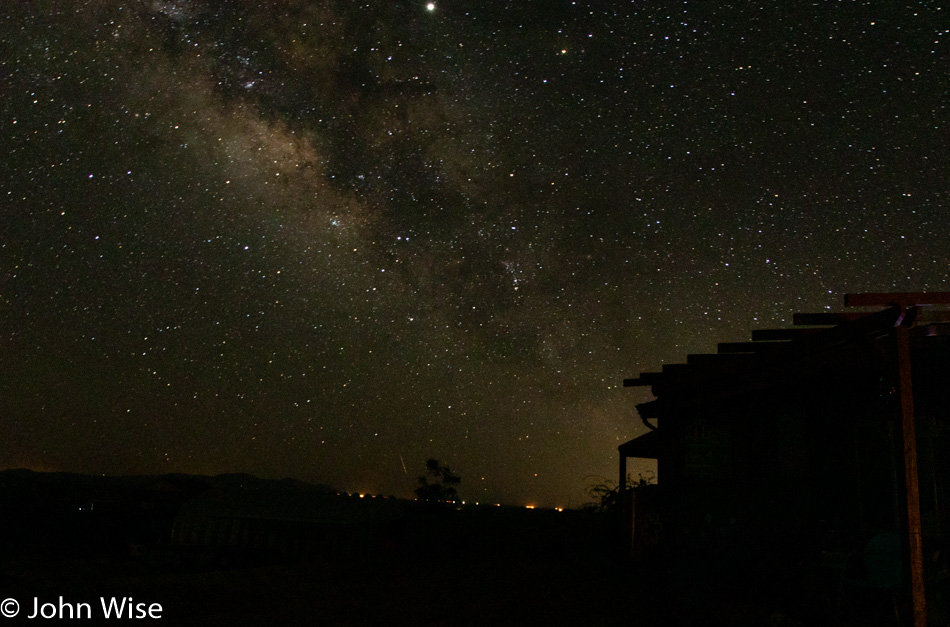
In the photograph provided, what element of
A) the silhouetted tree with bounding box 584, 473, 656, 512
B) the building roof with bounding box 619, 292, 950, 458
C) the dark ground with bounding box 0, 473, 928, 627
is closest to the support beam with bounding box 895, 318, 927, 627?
the building roof with bounding box 619, 292, 950, 458

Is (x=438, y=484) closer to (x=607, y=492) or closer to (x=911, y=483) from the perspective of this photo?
(x=607, y=492)

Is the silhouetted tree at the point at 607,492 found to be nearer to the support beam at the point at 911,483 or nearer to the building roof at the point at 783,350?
the building roof at the point at 783,350

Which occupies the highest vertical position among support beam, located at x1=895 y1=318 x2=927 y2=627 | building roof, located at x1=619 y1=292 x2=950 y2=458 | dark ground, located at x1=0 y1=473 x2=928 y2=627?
building roof, located at x1=619 y1=292 x2=950 y2=458

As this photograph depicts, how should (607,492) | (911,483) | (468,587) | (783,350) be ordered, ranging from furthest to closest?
(607,492) → (468,587) → (783,350) → (911,483)

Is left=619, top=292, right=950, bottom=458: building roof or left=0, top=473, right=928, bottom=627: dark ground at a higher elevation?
left=619, top=292, right=950, bottom=458: building roof

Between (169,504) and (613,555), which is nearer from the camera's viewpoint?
(613,555)

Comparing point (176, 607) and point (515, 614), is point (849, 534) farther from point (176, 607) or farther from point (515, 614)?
point (176, 607)

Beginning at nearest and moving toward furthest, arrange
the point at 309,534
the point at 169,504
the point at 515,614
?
the point at 515,614 < the point at 309,534 < the point at 169,504

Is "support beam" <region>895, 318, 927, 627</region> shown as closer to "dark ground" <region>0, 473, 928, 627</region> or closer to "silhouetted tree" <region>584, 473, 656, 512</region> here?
"dark ground" <region>0, 473, 928, 627</region>

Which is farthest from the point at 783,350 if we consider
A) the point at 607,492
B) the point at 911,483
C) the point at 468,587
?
the point at 607,492

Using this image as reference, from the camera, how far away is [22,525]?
28172 mm

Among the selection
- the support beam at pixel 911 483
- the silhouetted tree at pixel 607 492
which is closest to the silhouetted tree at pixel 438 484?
the silhouetted tree at pixel 607 492

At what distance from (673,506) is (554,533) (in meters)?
6.03

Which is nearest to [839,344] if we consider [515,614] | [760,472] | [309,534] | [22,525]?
[515,614]
